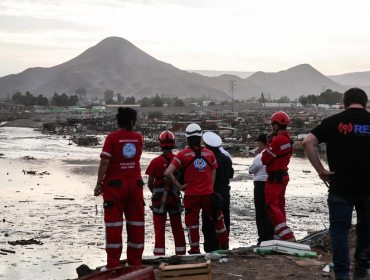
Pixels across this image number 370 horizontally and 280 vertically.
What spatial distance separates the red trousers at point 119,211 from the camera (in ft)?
23.5

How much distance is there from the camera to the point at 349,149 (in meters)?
6.11

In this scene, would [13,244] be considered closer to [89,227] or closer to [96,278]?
[89,227]

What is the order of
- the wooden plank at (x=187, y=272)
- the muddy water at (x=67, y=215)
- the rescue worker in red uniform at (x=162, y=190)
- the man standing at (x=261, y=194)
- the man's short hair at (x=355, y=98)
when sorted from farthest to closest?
the muddy water at (x=67, y=215) < the man standing at (x=261, y=194) < the rescue worker in red uniform at (x=162, y=190) < the man's short hair at (x=355, y=98) < the wooden plank at (x=187, y=272)

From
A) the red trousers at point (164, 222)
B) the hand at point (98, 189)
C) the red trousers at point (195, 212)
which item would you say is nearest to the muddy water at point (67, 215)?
the red trousers at point (164, 222)

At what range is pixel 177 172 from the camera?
851 centimetres

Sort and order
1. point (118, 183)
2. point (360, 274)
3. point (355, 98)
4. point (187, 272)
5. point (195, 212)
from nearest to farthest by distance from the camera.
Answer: point (187, 272) → point (355, 98) → point (360, 274) → point (118, 183) → point (195, 212)

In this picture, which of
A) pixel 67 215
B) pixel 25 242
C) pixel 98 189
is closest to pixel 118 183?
pixel 98 189

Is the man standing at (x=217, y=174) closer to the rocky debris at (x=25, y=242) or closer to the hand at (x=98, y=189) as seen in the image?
the hand at (x=98, y=189)

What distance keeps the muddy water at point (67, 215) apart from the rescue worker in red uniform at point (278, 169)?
4213mm

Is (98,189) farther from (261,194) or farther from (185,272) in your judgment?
(261,194)

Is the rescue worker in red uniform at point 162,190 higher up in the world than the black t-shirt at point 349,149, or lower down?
lower down

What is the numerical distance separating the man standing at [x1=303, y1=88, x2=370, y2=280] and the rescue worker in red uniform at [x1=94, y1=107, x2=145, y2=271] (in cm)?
213

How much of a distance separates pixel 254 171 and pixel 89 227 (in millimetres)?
7242

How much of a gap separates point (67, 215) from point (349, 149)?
13.0 meters
